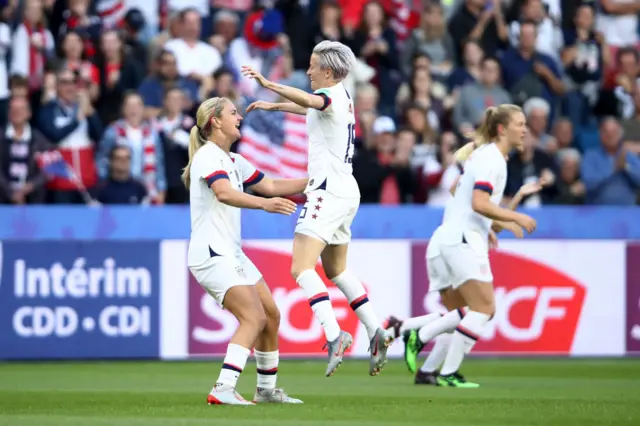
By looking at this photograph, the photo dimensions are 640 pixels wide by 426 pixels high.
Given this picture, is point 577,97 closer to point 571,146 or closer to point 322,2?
point 571,146

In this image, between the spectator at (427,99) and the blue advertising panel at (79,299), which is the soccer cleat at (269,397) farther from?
the spectator at (427,99)

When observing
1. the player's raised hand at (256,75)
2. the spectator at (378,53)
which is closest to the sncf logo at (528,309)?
the spectator at (378,53)

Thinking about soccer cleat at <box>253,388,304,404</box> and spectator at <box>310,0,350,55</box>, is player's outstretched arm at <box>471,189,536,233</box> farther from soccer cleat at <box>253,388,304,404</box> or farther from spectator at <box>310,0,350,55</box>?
spectator at <box>310,0,350,55</box>

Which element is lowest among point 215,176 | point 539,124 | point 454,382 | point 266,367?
point 454,382

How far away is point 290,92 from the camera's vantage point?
352 inches

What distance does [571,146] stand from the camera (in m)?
18.0

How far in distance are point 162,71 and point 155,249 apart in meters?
3.06

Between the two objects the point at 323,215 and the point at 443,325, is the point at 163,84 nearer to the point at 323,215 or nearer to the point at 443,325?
the point at 443,325

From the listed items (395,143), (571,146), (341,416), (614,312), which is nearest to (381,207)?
(395,143)

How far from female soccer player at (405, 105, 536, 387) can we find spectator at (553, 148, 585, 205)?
5817mm

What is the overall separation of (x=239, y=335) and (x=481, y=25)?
10.7 meters

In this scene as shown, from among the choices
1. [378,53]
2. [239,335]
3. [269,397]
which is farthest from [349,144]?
[378,53]

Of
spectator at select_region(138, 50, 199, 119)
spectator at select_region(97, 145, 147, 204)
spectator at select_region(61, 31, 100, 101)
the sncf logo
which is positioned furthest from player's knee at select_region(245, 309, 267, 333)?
spectator at select_region(61, 31, 100, 101)

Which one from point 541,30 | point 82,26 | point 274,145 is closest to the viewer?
point 274,145
